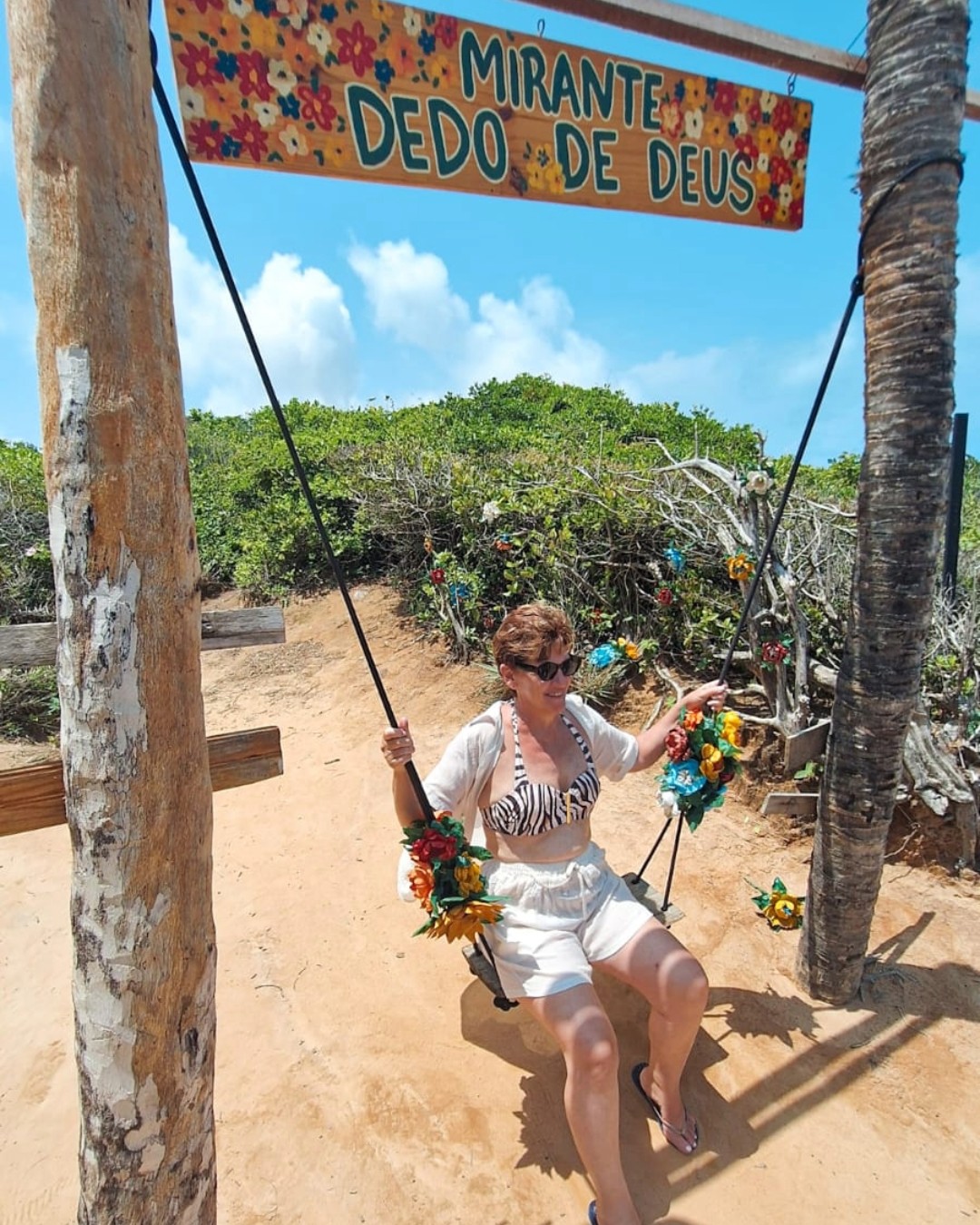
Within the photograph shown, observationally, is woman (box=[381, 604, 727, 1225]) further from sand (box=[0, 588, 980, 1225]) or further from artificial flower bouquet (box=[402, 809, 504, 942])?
sand (box=[0, 588, 980, 1225])

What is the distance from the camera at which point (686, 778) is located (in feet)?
8.19

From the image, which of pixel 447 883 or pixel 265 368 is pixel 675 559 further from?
pixel 265 368

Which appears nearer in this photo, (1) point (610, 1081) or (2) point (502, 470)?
(1) point (610, 1081)

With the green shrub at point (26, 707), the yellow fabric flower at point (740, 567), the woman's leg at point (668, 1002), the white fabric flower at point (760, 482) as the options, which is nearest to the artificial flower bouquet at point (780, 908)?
the woman's leg at point (668, 1002)

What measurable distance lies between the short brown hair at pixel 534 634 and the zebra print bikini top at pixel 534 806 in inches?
11.7

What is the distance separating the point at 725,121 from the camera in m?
2.72

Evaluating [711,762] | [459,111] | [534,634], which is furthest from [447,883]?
[459,111]

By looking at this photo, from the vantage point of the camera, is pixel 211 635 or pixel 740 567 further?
pixel 740 567

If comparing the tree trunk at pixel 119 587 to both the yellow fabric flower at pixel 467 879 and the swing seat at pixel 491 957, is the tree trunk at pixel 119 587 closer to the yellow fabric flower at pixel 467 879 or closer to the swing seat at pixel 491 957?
the yellow fabric flower at pixel 467 879

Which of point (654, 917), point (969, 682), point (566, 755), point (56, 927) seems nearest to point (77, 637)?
point (566, 755)

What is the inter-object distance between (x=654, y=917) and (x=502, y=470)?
5.26m

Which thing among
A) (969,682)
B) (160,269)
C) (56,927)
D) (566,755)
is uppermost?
(160,269)

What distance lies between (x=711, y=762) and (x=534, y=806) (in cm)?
68

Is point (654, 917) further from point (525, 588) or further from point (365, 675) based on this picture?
point (365, 675)
